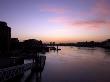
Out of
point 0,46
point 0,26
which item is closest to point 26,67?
point 0,46

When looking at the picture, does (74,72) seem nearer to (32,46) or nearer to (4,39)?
(4,39)

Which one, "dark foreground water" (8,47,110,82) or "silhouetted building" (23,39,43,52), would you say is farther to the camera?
"silhouetted building" (23,39,43,52)

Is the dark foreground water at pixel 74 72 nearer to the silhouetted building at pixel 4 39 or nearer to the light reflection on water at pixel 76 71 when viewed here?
the light reflection on water at pixel 76 71

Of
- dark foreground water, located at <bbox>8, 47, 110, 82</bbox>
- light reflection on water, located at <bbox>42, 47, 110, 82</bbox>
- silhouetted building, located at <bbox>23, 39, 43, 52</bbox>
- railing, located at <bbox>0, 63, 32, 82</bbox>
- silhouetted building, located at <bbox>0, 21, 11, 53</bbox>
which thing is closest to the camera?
railing, located at <bbox>0, 63, 32, 82</bbox>

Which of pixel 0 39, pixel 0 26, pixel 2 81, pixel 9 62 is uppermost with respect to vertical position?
pixel 0 26

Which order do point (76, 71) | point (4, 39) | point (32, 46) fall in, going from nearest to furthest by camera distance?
point (76, 71) < point (4, 39) < point (32, 46)

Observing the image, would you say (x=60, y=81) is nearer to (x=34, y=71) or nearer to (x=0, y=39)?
(x=34, y=71)

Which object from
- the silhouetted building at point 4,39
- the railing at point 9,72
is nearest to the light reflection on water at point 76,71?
the railing at point 9,72

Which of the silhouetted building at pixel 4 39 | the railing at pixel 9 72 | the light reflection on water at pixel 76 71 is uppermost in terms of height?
the silhouetted building at pixel 4 39

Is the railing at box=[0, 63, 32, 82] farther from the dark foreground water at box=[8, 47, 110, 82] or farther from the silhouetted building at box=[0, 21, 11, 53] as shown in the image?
the silhouetted building at box=[0, 21, 11, 53]

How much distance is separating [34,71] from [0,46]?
36.2m

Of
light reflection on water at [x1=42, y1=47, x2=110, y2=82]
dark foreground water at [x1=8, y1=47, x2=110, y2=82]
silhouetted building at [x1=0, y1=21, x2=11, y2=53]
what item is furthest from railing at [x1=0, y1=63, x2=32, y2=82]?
silhouetted building at [x1=0, y1=21, x2=11, y2=53]

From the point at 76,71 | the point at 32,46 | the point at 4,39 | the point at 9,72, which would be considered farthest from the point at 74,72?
the point at 32,46

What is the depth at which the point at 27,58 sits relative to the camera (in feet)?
188
